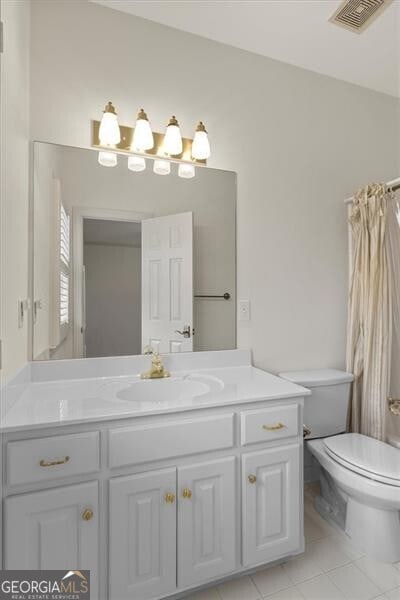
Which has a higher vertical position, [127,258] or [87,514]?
[127,258]

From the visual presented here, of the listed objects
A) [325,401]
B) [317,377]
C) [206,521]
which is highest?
[317,377]

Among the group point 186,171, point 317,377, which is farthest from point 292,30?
point 317,377

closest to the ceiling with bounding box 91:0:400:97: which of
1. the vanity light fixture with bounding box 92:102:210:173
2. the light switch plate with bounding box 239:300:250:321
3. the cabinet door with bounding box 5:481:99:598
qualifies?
the vanity light fixture with bounding box 92:102:210:173

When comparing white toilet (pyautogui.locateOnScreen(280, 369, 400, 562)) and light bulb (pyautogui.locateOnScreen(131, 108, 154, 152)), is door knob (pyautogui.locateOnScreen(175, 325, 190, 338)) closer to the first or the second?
white toilet (pyautogui.locateOnScreen(280, 369, 400, 562))

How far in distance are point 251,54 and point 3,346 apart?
205cm

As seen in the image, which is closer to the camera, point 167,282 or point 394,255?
point 167,282

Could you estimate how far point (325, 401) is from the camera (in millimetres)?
1854

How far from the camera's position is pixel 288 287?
2004mm

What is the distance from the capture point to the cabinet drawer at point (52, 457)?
1.00 metres

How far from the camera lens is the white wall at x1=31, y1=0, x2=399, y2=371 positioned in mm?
1585

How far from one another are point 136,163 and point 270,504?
1.69 m

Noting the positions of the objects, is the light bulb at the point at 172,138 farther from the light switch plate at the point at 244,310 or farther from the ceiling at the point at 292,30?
Result: the light switch plate at the point at 244,310

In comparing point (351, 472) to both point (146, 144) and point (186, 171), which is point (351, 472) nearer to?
point (186, 171)

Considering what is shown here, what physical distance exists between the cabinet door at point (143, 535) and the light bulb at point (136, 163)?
1.39 metres
